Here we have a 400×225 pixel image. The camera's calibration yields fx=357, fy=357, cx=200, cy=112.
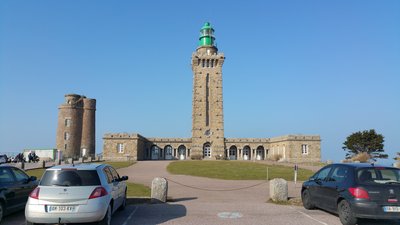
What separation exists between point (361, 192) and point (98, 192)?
6117mm

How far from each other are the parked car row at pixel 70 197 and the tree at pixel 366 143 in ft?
159

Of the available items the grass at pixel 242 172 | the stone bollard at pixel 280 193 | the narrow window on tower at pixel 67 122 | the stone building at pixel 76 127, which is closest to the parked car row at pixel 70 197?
the stone bollard at pixel 280 193

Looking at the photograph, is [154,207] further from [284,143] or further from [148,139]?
[148,139]

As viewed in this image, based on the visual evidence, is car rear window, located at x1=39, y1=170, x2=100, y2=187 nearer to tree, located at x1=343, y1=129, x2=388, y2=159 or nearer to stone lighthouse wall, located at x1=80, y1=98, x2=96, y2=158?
tree, located at x1=343, y1=129, x2=388, y2=159

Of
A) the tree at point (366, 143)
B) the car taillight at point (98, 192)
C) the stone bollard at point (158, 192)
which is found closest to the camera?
the car taillight at point (98, 192)

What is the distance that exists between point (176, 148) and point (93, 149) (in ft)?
50.3

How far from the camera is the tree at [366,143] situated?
5159cm

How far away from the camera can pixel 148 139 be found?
6581cm

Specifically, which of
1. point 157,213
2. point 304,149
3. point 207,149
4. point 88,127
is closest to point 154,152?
point 207,149

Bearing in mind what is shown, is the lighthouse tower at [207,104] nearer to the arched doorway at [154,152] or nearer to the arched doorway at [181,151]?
the arched doorway at [181,151]

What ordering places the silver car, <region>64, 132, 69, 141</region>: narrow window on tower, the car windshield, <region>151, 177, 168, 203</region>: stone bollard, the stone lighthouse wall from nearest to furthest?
the silver car
the car windshield
<region>151, 177, 168, 203</region>: stone bollard
<region>64, 132, 69, 141</region>: narrow window on tower
the stone lighthouse wall

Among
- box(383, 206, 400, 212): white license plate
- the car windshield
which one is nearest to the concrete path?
box(383, 206, 400, 212): white license plate

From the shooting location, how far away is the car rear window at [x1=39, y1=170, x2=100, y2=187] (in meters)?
7.88

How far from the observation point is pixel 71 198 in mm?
7523
